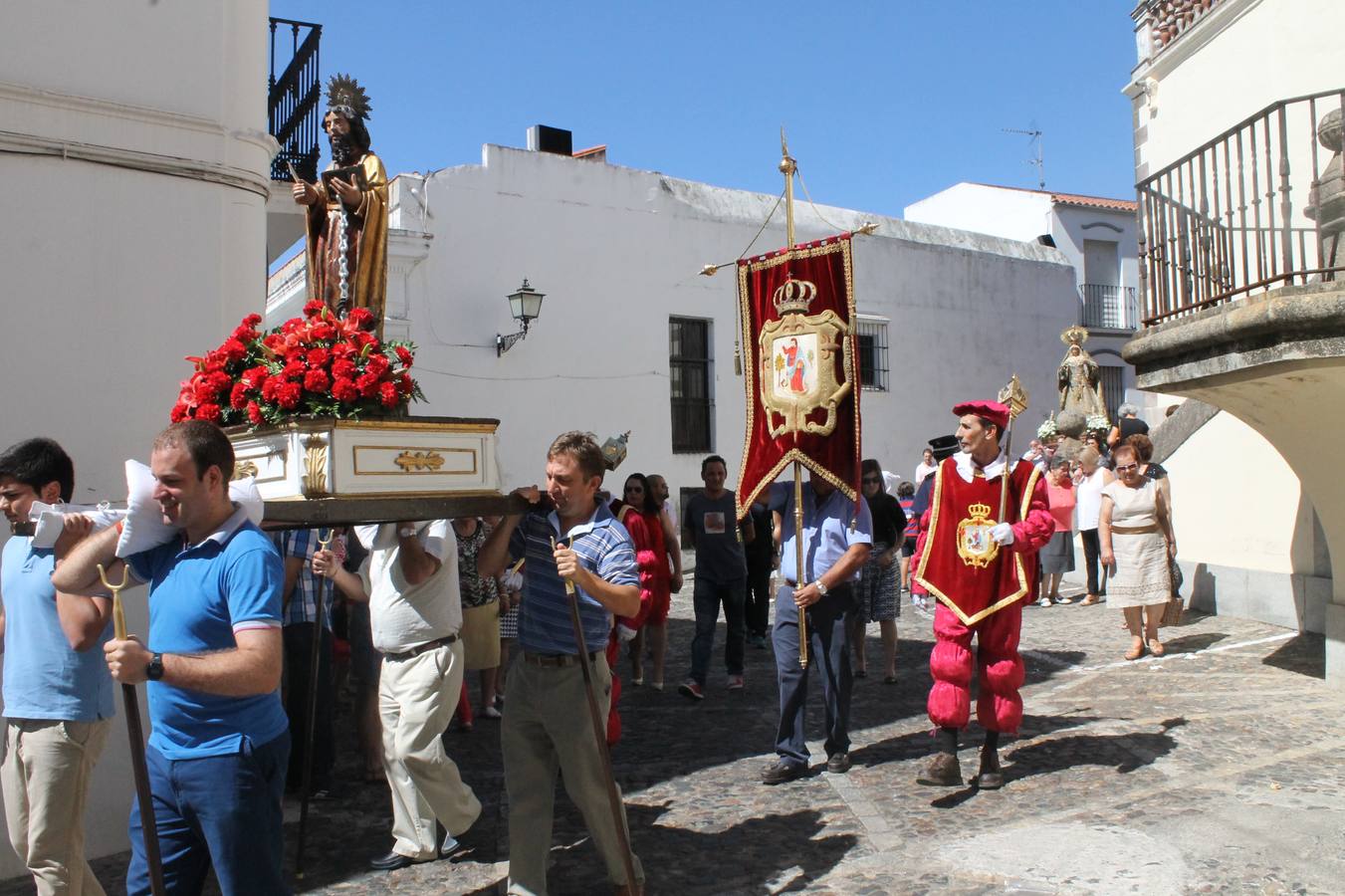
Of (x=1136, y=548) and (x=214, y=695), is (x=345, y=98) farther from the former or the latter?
(x=1136, y=548)

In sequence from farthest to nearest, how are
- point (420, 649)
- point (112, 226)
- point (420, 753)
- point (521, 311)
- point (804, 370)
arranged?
point (521, 311), point (804, 370), point (112, 226), point (420, 649), point (420, 753)

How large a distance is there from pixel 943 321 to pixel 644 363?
270 inches

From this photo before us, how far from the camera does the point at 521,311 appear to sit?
679 inches

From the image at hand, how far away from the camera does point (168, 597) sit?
3.15 m

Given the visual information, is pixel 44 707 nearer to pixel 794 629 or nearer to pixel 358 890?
pixel 358 890

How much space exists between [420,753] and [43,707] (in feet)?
5.29

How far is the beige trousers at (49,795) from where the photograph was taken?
384 cm

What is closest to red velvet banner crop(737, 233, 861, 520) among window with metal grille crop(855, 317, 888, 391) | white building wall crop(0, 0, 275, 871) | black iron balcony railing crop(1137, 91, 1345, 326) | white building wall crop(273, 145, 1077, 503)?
black iron balcony railing crop(1137, 91, 1345, 326)

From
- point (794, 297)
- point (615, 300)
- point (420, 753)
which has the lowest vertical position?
point (420, 753)

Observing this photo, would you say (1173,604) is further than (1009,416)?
Yes

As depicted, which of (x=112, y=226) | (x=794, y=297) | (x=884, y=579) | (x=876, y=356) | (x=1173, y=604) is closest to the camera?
(x=112, y=226)

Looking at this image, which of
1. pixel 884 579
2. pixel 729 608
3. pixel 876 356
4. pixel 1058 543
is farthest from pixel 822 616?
pixel 876 356

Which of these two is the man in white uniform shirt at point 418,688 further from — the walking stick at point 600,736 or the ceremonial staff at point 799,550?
the ceremonial staff at point 799,550

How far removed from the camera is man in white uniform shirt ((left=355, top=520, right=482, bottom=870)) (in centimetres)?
506
